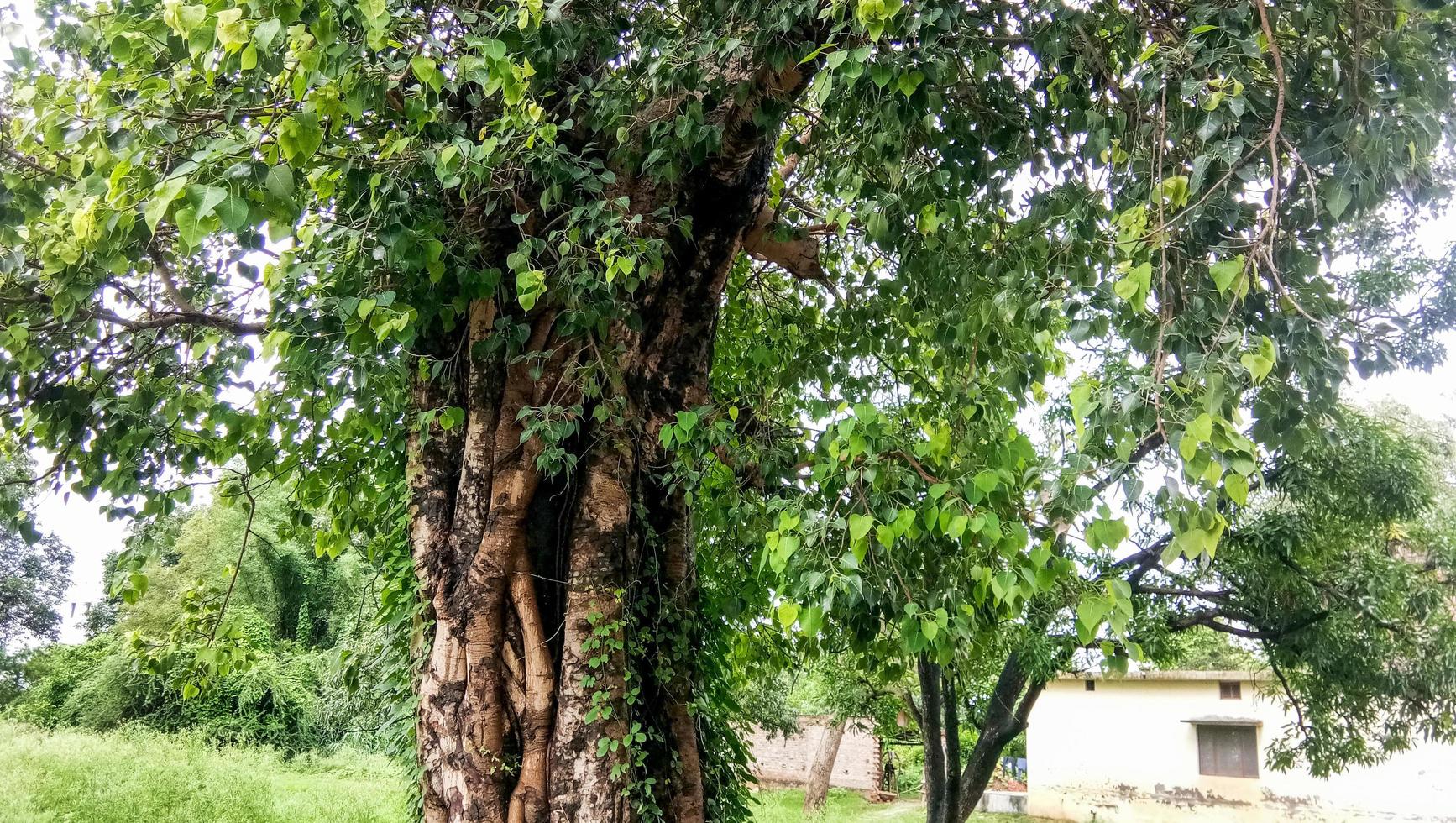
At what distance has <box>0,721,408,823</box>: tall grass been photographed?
9219 mm

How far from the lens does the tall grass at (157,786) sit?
922 centimetres

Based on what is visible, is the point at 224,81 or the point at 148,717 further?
the point at 148,717

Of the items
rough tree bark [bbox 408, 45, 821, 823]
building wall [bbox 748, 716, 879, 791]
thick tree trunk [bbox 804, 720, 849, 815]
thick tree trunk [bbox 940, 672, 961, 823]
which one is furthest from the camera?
building wall [bbox 748, 716, 879, 791]

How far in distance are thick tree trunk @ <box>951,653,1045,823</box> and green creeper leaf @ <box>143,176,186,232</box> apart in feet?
25.6

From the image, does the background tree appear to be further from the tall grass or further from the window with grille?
the window with grille

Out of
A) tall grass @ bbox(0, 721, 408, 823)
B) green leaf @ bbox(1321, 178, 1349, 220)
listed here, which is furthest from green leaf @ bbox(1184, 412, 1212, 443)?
tall grass @ bbox(0, 721, 408, 823)

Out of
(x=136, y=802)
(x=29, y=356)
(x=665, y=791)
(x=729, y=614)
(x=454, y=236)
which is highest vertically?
(x=454, y=236)

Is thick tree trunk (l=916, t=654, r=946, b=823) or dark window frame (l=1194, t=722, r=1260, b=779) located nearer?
thick tree trunk (l=916, t=654, r=946, b=823)

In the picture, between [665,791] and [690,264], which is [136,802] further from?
[690,264]

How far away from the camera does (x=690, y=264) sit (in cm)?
373

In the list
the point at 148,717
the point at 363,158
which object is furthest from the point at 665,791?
the point at 148,717

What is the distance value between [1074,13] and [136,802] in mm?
11398

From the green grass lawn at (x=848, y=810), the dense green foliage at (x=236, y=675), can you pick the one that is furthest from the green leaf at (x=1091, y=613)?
the green grass lawn at (x=848, y=810)

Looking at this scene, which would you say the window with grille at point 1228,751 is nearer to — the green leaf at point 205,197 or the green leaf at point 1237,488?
the green leaf at point 1237,488
